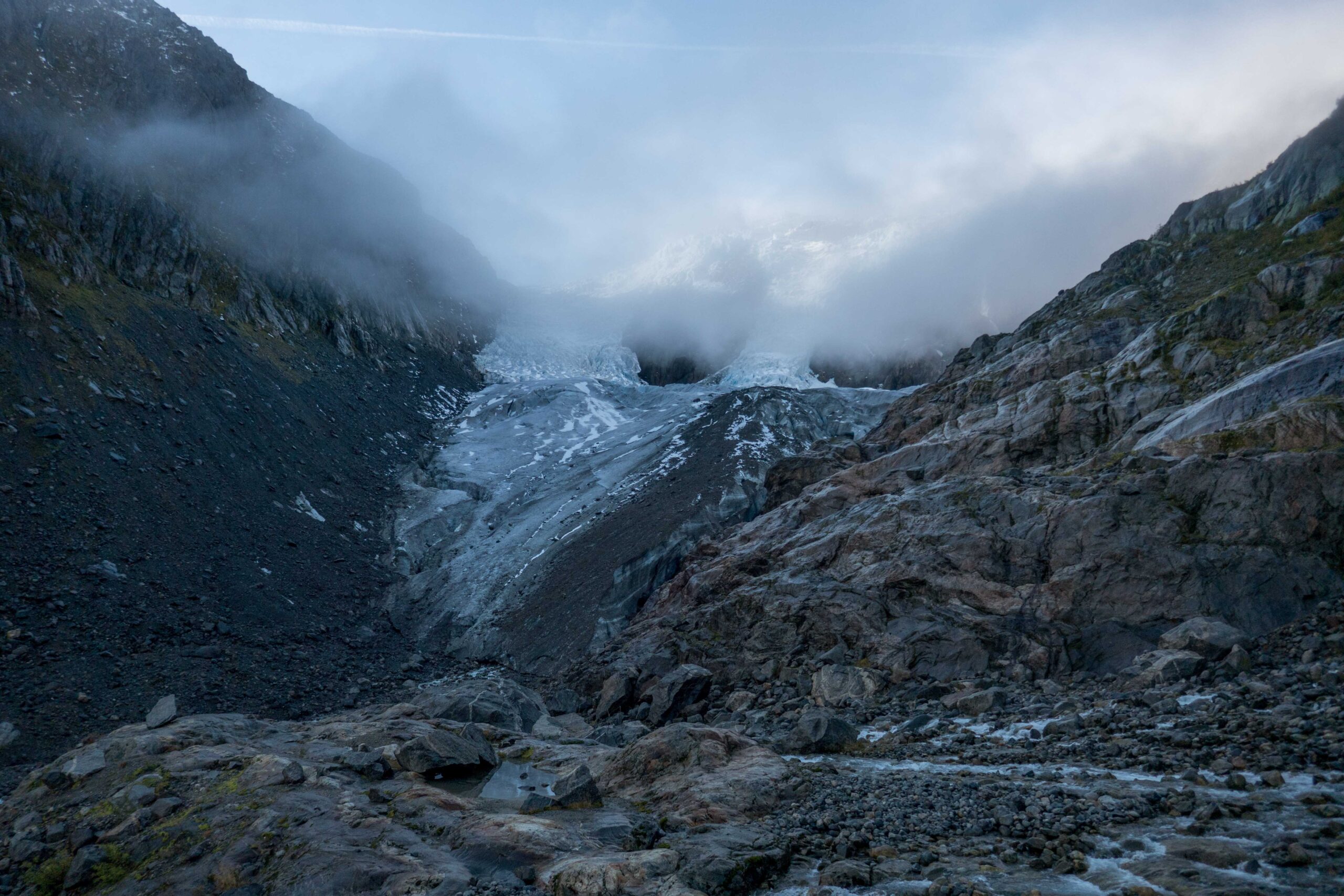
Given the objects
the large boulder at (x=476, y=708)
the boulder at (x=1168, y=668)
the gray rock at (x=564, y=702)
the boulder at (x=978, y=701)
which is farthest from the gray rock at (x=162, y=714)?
the boulder at (x=1168, y=668)

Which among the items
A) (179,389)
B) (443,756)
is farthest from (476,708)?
(179,389)

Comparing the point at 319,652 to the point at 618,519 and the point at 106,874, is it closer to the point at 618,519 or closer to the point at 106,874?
the point at 618,519

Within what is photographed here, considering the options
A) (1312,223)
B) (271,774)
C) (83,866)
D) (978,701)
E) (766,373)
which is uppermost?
(766,373)

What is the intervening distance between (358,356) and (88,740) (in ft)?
290

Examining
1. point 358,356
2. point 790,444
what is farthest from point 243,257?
point 790,444

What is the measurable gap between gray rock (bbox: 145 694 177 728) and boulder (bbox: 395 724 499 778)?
6434 millimetres

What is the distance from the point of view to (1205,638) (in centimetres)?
1952

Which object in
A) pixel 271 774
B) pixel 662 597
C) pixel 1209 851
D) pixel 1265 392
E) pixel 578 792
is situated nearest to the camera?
pixel 1209 851

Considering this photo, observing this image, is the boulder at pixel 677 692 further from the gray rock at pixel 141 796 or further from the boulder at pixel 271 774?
the gray rock at pixel 141 796

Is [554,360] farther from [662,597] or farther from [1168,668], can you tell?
[1168,668]

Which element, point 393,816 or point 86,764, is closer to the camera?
point 393,816

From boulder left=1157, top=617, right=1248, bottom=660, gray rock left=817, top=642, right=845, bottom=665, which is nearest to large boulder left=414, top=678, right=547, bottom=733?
gray rock left=817, top=642, right=845, bottom=665

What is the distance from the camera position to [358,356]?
100125mm

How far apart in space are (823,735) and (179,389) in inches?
2466
